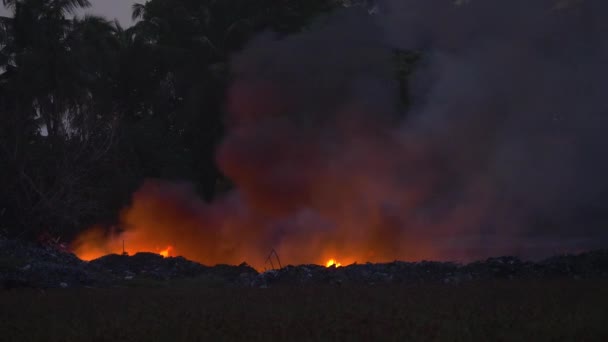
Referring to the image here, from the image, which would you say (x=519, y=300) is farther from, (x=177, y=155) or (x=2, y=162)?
(x=177, y=155)

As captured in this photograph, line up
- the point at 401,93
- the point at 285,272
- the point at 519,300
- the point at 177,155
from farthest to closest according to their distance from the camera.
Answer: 1. the point at 177,155
2. the point at 401,93
3. the point at 285,272
4. the point at 519,300

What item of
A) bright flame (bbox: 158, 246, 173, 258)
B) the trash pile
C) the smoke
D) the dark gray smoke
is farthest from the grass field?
bright flame (bbox: 158, 246, 173, 258)

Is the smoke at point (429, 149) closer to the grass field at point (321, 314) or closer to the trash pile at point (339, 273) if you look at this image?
the trash pile at point (339, 273)

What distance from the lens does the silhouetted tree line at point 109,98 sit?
85.2 feet

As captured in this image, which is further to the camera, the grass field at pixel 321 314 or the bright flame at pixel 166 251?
the bright flame at pixel 166 251

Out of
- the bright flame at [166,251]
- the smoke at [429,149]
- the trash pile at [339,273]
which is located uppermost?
the smoke at [429,149]

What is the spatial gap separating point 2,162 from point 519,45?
56.4 ft

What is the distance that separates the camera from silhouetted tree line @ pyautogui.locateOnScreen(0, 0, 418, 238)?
2597 centimetres

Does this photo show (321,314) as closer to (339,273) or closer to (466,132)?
(339,273)

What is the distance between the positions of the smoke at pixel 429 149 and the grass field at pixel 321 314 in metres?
8.13

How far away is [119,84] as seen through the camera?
37.8 meters

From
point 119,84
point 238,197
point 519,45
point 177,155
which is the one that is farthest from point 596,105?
point 119,84

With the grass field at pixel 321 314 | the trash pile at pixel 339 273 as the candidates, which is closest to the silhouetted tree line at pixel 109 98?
the trash pile at pixel 339 273

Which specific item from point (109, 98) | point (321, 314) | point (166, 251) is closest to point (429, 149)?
point (166, 251)
